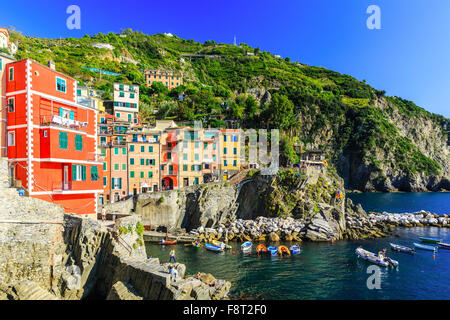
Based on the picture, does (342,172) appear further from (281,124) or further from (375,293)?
(375,293)

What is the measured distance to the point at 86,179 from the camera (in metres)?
25.1

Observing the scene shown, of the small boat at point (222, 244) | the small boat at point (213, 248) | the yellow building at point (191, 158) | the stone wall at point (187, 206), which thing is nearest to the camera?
the small boat at point (213, 248)

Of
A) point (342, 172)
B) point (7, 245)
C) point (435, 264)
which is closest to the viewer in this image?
point (7, 245)

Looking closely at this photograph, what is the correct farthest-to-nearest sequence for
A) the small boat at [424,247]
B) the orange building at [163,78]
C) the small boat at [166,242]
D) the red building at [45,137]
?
the orange building at [163,78], the small boat at [166,242], the small boat at [424,247], the red building at [45,137]

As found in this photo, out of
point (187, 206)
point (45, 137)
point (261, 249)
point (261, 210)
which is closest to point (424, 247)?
point (261, 249)

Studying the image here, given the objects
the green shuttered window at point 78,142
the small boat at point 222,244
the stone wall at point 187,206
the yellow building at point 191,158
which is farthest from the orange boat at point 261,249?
the green shuttered window at point 78,142

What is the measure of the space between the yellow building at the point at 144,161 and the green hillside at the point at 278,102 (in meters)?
27.6

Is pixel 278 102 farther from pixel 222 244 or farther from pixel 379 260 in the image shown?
pixel 379 260

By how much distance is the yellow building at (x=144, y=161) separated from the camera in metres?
46.6

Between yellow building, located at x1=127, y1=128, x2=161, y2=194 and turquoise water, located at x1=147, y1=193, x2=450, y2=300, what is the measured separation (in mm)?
12745

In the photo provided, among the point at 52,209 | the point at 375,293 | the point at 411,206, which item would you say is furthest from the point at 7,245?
the point at 411,206

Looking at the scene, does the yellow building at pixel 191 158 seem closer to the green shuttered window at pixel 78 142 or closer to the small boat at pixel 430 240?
the green shuttered window at pixel 78 142

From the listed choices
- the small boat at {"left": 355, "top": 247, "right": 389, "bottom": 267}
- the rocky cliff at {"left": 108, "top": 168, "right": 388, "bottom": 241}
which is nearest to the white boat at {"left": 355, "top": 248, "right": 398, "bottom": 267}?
the small boat at {"left": 355, "top": 247, "right": 389, "bottom": 267}
